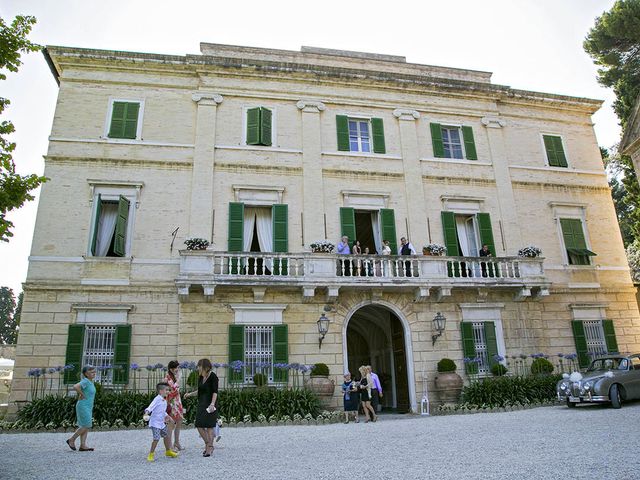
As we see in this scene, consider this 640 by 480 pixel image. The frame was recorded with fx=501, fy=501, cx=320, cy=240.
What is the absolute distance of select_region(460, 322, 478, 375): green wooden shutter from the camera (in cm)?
1681

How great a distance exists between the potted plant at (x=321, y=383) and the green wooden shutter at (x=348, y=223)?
Result: 4.48 metres

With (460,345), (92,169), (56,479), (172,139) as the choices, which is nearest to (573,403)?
(460,345)

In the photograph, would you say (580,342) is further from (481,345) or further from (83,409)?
(83,409)

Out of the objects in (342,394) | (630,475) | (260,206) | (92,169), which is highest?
(92,169)

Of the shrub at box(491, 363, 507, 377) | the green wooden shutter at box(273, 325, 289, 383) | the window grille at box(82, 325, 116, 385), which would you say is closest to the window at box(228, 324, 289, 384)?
the green wooden shutter at box(273, 325, 289, 383)

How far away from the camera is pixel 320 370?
15375 mm

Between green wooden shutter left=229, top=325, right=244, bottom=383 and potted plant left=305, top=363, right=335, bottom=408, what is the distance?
210cm

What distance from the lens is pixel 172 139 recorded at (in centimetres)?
1792

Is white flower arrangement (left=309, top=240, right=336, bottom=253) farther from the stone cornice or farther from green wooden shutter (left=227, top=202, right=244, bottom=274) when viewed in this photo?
the stone cornice

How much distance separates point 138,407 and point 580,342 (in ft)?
49.8

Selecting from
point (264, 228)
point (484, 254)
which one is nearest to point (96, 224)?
point (264, 228)

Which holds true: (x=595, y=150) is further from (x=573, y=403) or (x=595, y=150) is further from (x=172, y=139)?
(x=172, y=139)

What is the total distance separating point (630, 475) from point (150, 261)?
14.0 m

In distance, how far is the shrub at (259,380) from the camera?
15086 millimetres
